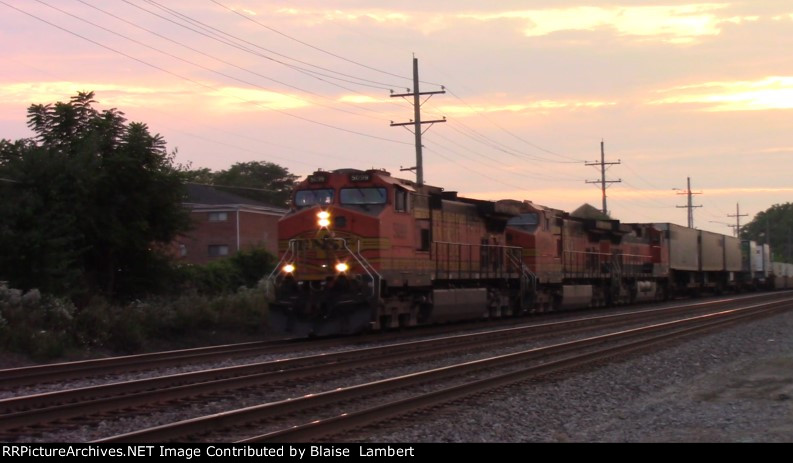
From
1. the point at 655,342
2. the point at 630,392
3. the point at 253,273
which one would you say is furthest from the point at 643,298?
the point at 630,392

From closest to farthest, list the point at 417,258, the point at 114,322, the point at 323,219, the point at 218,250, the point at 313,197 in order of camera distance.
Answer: the point at 114,322, the point at 323,219, the point at 313,197, the point at 417,258, the point at 218,250

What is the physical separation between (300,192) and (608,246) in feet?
65.9

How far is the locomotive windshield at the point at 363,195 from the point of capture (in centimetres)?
2133

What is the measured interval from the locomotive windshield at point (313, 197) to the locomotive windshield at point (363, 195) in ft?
1.10

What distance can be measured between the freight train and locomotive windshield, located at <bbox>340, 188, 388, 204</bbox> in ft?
0.08

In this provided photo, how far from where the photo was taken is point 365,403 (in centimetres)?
1117

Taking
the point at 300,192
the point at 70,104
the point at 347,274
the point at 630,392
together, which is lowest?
the point at 630,392

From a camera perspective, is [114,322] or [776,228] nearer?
[114,322]

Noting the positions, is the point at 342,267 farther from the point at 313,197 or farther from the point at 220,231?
the point at 220,231

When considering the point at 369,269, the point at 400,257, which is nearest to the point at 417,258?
the point at 400,257

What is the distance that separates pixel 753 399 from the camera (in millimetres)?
12055

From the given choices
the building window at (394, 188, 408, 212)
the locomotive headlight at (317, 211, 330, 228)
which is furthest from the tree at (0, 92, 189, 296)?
the building window at (394, 188, 408, 212)

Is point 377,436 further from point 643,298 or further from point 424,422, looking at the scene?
point 643,298

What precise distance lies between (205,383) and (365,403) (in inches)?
88.0
